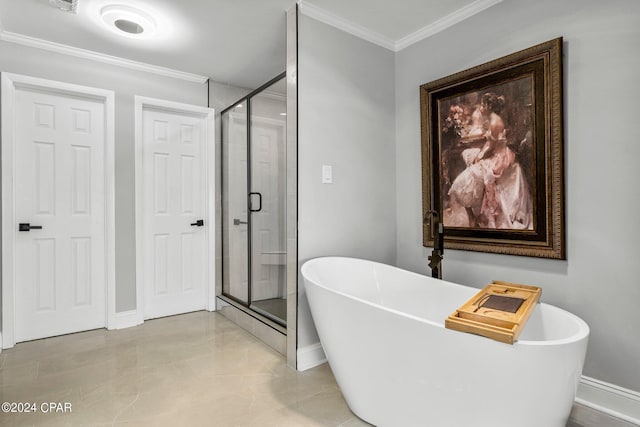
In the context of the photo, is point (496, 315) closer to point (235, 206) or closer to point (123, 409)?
point (123, 409)

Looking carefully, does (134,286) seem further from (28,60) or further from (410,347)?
(410,347)

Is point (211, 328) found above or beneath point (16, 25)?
beneath

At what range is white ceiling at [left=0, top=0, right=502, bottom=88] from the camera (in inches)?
91.0

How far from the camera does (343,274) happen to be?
Result: 7.74 ft

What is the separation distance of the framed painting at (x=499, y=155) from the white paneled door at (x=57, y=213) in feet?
9.40

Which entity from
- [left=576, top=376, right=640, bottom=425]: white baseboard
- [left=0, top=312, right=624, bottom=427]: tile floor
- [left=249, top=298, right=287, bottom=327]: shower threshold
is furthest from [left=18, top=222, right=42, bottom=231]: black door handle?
[left=576, top=376, right=640, bottom=425]: white baseboard

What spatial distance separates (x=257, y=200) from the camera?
320 centimetres

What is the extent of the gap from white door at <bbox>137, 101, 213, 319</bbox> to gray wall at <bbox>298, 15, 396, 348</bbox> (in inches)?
66.1

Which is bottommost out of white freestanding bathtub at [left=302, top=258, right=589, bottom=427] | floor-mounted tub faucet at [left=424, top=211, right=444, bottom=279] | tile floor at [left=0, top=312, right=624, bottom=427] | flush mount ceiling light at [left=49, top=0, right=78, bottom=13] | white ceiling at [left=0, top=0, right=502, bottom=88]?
tile floor at [left=0, top=312, right=624, bottom=427]

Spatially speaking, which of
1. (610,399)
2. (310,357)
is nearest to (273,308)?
(310,357)

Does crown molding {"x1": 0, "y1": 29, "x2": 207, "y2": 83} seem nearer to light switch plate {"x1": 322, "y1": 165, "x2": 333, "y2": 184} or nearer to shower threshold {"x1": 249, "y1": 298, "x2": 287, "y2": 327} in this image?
light switch plate {"x1": 322, "y1": 165, "x2": 333, "y2": 184}

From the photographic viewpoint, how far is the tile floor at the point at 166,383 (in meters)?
1.75

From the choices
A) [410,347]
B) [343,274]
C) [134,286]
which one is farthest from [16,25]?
[410,347]

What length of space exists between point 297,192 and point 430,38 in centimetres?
164
